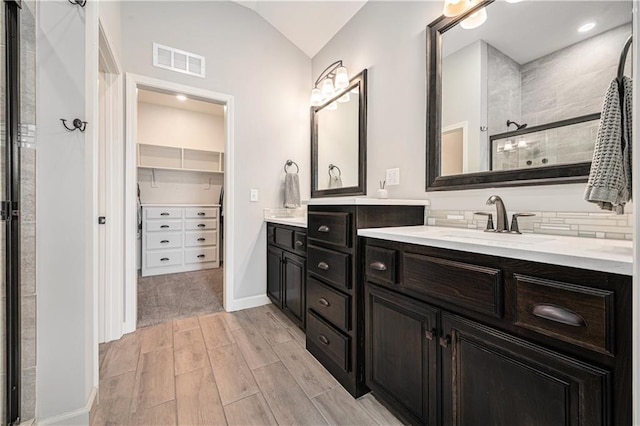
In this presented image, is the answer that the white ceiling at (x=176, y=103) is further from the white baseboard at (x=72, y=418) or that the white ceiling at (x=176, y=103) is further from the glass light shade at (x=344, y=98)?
the white baseboard at (x=72, y=418)

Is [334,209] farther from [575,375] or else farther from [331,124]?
[331,124]

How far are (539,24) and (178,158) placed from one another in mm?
4529

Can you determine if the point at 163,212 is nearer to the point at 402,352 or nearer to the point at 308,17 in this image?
the point at 308,17

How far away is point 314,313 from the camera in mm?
1702

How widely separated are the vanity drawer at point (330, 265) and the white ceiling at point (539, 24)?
52.1 inches

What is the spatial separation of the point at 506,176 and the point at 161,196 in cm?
446

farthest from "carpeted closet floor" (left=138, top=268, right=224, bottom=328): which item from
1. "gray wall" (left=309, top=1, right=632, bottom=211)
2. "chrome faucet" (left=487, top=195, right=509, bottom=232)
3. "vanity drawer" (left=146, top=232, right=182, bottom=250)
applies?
"chrome faucet" (left=487, top=195, right=509, bottom=232)

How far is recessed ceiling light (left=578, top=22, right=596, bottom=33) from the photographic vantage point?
1.09 m

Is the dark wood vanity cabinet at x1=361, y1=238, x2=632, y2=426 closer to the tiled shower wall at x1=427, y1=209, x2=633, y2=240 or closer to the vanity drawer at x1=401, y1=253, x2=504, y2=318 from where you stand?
the vanity drawer at x1=401, y1=253, x2=504, y2=318

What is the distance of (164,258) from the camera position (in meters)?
3.74

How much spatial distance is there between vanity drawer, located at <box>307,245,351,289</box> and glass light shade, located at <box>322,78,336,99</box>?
1583 mm

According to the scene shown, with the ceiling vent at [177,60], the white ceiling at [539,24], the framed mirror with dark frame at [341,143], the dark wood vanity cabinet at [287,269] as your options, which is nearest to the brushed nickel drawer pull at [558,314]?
the white ceiling at [539,24]

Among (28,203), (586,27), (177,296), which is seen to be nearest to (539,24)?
(586,27)

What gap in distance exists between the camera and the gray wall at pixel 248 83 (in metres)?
2.20
